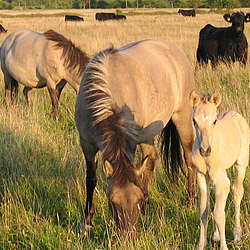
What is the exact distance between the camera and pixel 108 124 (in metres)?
2.81

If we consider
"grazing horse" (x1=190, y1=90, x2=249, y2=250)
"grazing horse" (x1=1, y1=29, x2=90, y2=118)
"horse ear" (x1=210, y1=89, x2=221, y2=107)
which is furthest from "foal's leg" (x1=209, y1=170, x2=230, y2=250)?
"grazing horse" (x1=1, y1=29, x2=90, y2=118)

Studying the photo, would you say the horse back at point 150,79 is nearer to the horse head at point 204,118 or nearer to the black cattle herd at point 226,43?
the horse head at point 204,118

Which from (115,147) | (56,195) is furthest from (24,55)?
(115,147)

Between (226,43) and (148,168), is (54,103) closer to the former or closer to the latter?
(148,168)

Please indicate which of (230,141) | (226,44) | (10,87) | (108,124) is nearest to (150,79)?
(108,124)

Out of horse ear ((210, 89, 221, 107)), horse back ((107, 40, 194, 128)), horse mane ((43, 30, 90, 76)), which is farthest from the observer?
horse mane ((43, 30, 90, 76))

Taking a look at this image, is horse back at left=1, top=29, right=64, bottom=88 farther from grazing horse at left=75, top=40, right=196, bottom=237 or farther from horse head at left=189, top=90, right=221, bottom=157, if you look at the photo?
horse head at left=189, top=90, right=221, bottom=157

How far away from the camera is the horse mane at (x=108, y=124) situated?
2.64 metres

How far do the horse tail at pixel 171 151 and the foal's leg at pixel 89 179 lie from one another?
4.02ft

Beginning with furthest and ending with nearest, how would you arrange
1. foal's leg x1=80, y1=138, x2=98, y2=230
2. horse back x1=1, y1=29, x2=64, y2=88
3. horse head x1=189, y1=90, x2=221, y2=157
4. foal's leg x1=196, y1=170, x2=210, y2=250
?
horse back x1=1, y1=29, x2=64, y2=88
foal's leg x1=80, y1=138, x2=98, y2=230
foal's leg x1=196, y1=170, x2=210, y2=250
horse head x1=189, y1=90, x2=221, y2=157

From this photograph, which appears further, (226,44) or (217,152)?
(226,44)

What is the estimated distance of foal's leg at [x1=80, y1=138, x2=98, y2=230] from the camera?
136 inches

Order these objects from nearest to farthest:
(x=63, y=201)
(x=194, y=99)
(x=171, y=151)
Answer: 1. (x=194, y=99)
2. (x=63, y=201)
3. (x=171, y=151)

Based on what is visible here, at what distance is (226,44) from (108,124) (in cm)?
797
